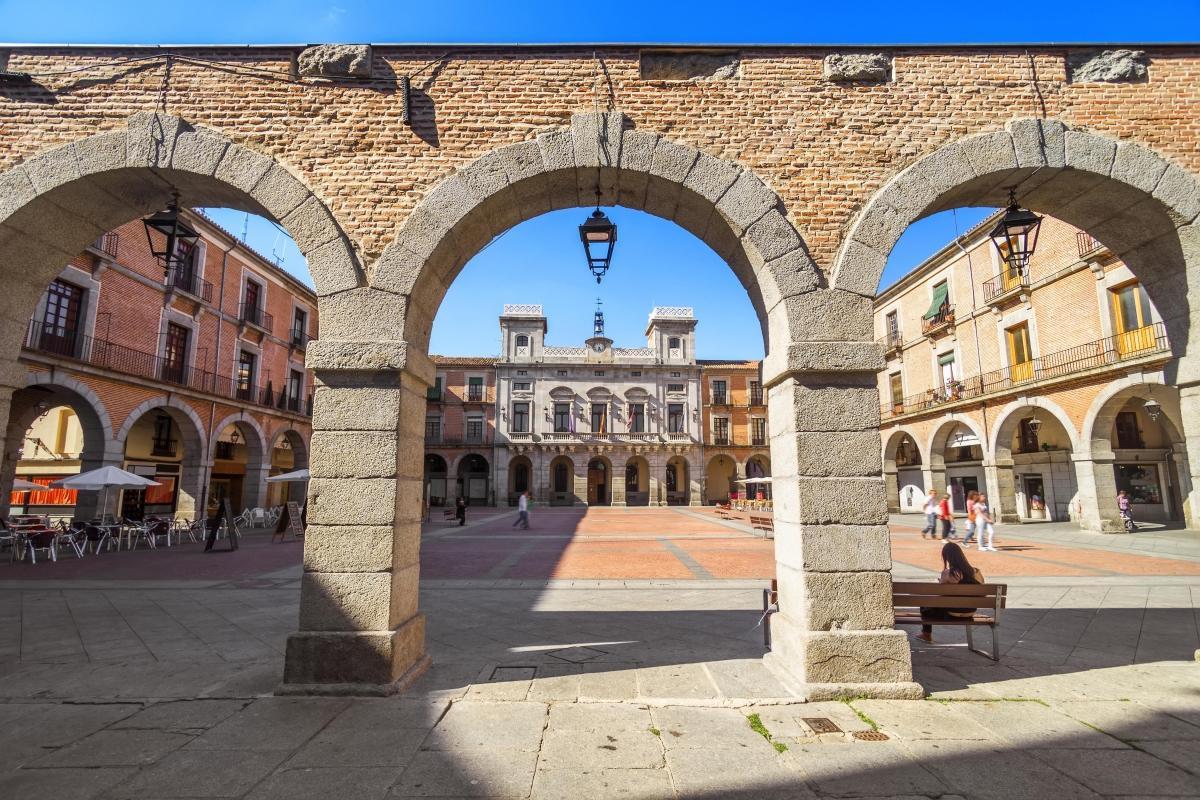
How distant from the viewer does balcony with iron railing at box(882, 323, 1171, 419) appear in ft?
46.9

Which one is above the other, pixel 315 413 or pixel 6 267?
pixel 6 267

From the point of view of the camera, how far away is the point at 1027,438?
19.9 m

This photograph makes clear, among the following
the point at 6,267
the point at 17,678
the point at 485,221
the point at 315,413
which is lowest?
the point at 17,678

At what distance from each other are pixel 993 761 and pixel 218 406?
22064 millimetres

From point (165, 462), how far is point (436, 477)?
20532 mm

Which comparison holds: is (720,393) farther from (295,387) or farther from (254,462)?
(254,462)

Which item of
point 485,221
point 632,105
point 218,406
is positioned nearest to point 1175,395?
point 632,105

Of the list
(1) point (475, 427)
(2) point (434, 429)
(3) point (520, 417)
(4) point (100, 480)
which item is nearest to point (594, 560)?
(4) point (100, 480)

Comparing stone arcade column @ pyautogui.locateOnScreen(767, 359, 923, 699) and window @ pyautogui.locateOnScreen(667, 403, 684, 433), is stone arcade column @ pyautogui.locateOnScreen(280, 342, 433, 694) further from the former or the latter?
window @ pyautogui.locateOnScreen(667, 403, 684, 433)

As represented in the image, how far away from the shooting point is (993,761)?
2.98 meters

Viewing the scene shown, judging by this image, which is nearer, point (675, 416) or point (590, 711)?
point (590, 711)

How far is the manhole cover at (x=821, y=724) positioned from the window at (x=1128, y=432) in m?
20.9

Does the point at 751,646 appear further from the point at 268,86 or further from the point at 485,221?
the point at 268,86

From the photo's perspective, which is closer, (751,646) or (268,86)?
(268,86)
